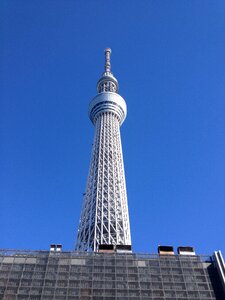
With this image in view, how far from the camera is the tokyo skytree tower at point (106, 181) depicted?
168 ft

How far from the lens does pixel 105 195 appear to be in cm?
5838

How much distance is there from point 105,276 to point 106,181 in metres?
29.9

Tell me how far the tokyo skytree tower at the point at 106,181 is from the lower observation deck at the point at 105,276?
46.8 ft

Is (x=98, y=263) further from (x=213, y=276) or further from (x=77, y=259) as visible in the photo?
(x=213, y=276)

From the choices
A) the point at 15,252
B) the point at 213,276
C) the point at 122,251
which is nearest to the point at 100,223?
the point at 122,251

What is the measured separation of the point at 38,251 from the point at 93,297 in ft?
26.2

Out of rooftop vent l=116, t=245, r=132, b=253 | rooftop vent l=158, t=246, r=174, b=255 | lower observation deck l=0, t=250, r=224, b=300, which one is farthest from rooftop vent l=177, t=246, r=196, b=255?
rooftop vent l=116, t=245, r=132, b=253

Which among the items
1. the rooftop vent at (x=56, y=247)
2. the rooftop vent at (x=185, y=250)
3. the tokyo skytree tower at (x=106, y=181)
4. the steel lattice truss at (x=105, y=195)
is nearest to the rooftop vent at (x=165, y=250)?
the rooftop vent at (x=185, y=250)

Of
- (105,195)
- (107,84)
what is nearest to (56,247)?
(105,195)

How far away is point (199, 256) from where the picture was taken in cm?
3525

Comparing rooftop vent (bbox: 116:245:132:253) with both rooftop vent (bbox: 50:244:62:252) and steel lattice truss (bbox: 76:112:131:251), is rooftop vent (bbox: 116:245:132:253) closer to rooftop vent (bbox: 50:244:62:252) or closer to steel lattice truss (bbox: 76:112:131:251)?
rooftop vent (bbox: 50:244:62:252)

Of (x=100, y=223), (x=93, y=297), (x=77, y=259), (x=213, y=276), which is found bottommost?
(x=93, y=297)

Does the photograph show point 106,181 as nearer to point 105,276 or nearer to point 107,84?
point 107,84

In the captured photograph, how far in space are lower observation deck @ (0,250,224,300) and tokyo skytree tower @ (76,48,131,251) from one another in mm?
14278
